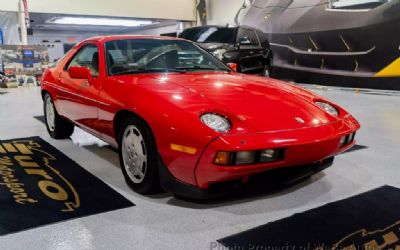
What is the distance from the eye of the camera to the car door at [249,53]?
23.5 feet

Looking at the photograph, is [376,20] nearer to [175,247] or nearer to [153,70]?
[153,70]

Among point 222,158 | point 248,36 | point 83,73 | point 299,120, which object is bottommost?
point 222,158

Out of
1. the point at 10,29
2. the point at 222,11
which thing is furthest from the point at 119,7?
the point at 222,11

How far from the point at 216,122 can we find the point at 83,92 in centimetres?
128

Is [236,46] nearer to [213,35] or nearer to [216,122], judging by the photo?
[213,35]

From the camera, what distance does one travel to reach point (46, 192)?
216 cm

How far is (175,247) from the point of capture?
5.12 feet

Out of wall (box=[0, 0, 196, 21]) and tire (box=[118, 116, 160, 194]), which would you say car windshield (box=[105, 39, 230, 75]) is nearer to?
tire (box=[118, 116, 160, 194])

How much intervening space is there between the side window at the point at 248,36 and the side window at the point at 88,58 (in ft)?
15.3

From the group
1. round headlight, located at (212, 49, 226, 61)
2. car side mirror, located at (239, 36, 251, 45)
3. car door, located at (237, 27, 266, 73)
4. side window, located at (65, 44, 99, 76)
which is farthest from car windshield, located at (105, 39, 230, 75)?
car side mirror, located at (239, 36, 251, 45)

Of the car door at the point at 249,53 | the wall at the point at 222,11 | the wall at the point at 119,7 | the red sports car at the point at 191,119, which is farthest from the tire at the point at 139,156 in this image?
the wall at the point at 222,11

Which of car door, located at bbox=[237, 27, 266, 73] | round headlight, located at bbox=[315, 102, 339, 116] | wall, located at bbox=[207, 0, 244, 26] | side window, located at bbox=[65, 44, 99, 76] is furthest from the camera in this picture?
wall, located at bbox=[207, 0, 244, 26]

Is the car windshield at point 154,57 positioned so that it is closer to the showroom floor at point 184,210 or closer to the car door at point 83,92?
the car door at point 83,92

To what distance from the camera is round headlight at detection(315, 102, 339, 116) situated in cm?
220
